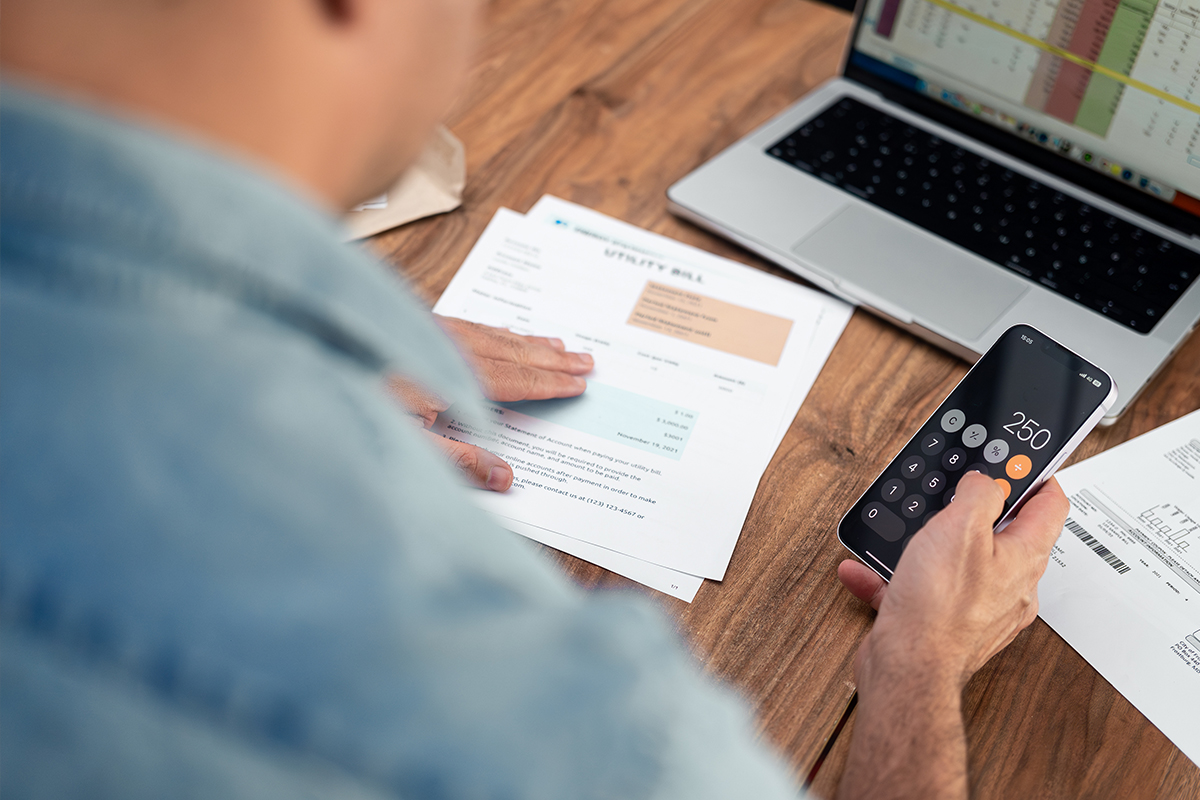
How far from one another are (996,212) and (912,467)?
0.35 metres

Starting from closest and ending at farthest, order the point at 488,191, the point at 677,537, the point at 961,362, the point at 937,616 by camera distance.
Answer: the point at 937,616 < the point at 677,537 < the point at 961,362 < the point at 488,191

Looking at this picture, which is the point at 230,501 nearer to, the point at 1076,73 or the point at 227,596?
the point at 227,596

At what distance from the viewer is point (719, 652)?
618 mm

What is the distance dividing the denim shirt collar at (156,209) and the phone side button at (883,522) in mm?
475

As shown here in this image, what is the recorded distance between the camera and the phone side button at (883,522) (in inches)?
25.7

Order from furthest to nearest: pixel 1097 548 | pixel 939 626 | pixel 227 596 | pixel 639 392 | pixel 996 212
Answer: pixel 996 212 < pixel 639 392 < pixel 1097 548 < pixel 939 626 < pixel 227 596

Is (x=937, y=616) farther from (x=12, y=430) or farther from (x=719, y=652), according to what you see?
(x=12, y=430)

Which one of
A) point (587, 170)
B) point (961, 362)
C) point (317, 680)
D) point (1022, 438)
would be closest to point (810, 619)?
point (1022, 438)

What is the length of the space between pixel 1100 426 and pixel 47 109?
2.47ft

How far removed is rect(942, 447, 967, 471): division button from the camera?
66 cm

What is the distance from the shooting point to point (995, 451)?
656 millimetres

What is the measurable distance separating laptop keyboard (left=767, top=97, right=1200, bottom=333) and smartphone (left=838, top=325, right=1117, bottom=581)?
187 mm

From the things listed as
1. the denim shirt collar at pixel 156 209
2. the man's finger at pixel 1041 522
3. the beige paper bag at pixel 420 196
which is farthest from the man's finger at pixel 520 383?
the denim shirt collar at pixel 156 209

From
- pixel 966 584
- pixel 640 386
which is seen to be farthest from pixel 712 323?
pixel 966 584
